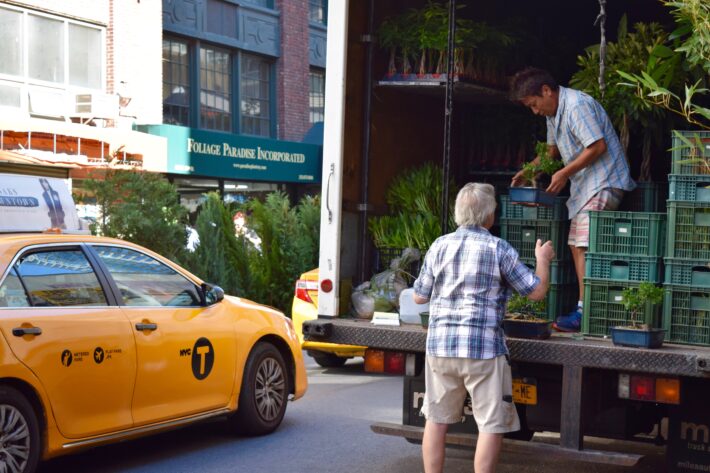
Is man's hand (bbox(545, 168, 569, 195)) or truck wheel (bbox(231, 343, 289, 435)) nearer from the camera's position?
man's hand (bbox(545, 168, 569, 195))

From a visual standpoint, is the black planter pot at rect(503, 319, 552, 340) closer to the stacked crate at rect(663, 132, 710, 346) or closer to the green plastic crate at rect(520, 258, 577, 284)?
the stacked crate at rect(663, 132, 710, 346)

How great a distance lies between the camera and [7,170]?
13641 millimetres

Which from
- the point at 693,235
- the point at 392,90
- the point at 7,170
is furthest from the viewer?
the point at 7,170

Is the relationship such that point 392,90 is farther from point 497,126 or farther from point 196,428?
point 196,428

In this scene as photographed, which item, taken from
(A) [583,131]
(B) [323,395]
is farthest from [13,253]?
(B) [323,395]

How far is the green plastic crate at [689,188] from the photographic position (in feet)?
21.0

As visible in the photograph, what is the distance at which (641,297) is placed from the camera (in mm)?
6344

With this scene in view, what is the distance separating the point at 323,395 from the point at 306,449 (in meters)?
2.56

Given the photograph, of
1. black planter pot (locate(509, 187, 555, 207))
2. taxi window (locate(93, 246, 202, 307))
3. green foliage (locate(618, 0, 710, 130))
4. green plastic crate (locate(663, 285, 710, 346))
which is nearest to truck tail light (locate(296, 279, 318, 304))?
taxi window (locate(93, 246, 202, 307))

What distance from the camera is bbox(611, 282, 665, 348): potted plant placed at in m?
6.03

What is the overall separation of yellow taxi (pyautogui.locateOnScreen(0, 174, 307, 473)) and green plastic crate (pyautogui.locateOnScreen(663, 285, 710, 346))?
10.9 feet

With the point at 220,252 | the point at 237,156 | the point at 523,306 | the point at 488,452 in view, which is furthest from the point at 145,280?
the point at 237,156

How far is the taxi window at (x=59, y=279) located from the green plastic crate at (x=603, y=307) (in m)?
3.17

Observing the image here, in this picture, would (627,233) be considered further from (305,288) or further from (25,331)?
(305,288)
